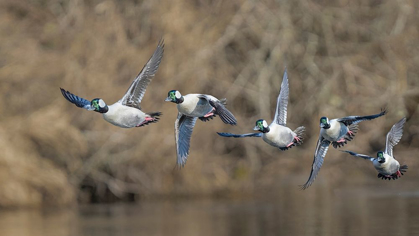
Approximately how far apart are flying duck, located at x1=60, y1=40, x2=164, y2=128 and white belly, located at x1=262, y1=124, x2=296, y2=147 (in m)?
1.12

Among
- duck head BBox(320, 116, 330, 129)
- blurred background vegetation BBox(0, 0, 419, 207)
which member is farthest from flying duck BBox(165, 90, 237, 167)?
blurred background vegetation BBox(0, 0, 419, 207)

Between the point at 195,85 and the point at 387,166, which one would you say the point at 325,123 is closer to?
the point at 387,166

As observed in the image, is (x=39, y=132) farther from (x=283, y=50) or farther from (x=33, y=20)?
(x=283, y=50)

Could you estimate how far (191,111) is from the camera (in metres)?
9.21

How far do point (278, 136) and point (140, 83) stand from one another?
58.5 inches

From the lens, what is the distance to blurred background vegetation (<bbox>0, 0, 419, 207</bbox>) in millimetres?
18906

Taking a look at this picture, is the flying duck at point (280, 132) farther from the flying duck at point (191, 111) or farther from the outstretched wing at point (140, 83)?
the outstretched wing at point (140, 83)

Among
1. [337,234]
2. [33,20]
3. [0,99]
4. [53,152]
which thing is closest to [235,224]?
[337,234]

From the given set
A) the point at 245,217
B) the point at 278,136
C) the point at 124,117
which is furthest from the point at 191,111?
the point at 245,217

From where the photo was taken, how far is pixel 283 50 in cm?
2144

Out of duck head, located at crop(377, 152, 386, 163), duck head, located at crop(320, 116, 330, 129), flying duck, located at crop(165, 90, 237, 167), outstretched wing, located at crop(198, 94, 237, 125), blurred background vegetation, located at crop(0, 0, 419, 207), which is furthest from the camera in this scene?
blurred background vegetation, located at crop(0, 0, 419, 207)

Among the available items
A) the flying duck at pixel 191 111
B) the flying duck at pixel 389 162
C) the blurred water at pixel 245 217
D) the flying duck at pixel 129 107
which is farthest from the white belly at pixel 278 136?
the blurred water at pixel 245 217

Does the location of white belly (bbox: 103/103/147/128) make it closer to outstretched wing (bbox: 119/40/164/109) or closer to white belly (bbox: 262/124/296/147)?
outstretched wing (bbox: 119/40/164/109)

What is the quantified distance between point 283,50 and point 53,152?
5941mm
